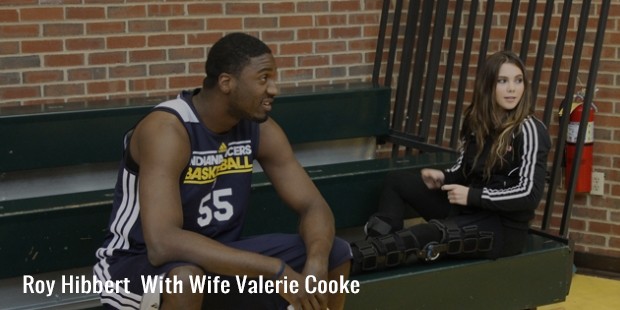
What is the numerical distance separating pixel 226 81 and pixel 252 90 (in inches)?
3.8

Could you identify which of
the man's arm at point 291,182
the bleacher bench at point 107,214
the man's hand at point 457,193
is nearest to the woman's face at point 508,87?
the man's hand at point 457,193

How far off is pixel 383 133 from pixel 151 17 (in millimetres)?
1350

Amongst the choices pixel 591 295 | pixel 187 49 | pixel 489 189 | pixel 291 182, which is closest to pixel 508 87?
pixel 489 189

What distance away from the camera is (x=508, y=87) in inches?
178

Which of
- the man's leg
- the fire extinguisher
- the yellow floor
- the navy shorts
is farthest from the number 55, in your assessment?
the fire extinguisher

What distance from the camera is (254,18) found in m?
5.62

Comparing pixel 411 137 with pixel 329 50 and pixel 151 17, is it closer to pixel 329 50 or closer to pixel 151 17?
pixel 329 50

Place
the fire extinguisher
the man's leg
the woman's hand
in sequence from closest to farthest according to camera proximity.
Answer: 1. the man's leg
2. the woman's hand
3. the fire extinguisher

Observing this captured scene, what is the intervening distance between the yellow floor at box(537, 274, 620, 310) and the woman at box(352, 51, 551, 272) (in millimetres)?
721

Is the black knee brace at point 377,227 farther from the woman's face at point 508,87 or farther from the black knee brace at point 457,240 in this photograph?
the woman's face at point 508,87

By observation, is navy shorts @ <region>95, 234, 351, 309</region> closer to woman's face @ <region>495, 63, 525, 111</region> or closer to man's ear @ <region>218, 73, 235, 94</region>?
man's ear @ <region>218, 73, 235, 94</region>

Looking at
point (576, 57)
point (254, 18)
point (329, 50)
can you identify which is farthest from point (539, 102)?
point (254, 18)

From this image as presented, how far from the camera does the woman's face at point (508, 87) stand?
4523 mm

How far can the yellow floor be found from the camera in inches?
205
